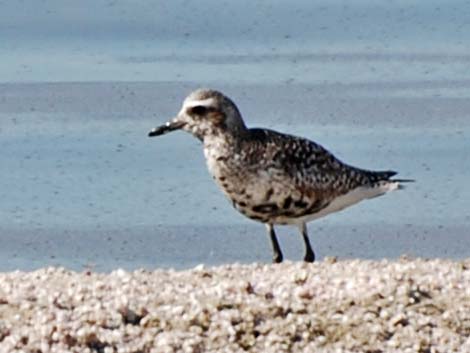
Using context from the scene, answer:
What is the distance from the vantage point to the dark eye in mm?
8930

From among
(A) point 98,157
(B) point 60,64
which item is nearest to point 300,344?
(A) point 98,157

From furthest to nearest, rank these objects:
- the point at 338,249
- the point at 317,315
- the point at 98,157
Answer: the point at 98,157 → the point at 338,249 → the point at 317,315

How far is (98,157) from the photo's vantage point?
34.5 feet

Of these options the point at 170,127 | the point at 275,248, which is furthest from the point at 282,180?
the point at 170,127

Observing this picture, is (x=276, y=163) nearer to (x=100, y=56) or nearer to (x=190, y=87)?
(x=190, y=87)

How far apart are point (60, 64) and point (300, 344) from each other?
18.9 ft

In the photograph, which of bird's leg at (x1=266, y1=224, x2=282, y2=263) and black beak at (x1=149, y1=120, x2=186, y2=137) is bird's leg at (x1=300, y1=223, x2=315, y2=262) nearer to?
bird's leg at (x1=266, y1=224, x2=282, y2=263)

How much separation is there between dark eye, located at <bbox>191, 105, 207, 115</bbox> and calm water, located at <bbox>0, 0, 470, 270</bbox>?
0.80m

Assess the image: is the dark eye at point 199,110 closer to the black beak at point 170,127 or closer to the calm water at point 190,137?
the black beak at point 170,127

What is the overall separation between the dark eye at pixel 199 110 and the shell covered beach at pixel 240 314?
173 cm

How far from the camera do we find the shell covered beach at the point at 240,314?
21.0ft

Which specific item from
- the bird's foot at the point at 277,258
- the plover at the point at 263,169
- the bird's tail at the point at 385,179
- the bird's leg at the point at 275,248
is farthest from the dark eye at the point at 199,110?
the bird's tail at the point at 385,179

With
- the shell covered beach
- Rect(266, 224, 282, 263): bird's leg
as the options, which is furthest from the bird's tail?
the shell covered beach

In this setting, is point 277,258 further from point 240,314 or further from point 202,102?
point 240,314
